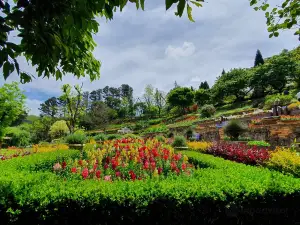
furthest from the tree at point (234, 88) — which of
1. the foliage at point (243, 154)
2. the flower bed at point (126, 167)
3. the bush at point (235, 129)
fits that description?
the flower bed at point (126, 167)

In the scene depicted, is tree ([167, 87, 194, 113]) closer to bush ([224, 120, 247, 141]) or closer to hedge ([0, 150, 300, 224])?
bush ([224, 120, 247, 141])

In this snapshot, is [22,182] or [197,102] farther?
[197,102]

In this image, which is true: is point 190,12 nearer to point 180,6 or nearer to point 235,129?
point 180,6

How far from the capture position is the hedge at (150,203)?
128 inches

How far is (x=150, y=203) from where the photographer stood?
330 centimetres

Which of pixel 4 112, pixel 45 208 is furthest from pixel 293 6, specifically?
pixel 4 112

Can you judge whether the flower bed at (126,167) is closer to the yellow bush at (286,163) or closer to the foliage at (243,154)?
the foliage at (243,154)

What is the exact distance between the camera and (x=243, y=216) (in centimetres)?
359

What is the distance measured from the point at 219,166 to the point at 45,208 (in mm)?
4211

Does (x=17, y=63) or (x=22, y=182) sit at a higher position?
(x=17, y=63)

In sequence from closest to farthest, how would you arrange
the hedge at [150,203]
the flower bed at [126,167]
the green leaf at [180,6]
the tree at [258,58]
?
the green leaf at [180,6], the hedge at [150,203], the flower bed at [126,167], the tree at [258,58]

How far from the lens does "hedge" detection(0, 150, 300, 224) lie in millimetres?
3248

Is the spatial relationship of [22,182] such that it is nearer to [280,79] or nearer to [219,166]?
[219,166]

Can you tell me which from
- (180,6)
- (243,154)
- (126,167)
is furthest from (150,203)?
(243,154)
